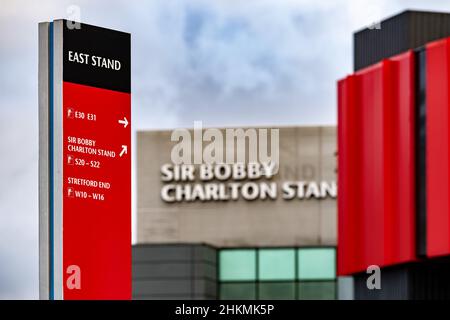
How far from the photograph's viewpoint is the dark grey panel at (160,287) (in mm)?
72062

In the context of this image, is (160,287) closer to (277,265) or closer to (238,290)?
(238,290)

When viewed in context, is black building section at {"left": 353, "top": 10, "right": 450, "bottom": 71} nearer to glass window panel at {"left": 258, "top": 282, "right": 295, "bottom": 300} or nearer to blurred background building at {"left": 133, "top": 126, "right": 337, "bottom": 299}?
blurred background building at {"left": 133, "top": 126, "right": 337, "bottom": 299}

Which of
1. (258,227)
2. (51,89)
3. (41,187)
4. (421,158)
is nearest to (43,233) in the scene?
(41,187)

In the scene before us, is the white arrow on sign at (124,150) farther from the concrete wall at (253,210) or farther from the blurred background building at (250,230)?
the concrete wall at (253,210)

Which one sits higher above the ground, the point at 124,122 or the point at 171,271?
the point at 124,122

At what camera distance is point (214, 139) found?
2330 centimetres

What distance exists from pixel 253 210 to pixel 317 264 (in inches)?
167

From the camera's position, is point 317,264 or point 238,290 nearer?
point 317,264

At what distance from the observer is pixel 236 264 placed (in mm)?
76000

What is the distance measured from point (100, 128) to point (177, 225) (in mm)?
57871

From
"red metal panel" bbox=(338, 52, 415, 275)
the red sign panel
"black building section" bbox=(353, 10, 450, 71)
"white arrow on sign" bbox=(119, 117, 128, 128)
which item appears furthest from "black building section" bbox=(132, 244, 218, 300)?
the red sign panel

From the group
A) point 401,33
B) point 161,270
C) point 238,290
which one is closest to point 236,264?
point 238,290

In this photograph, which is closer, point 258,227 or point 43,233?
point 43,233
